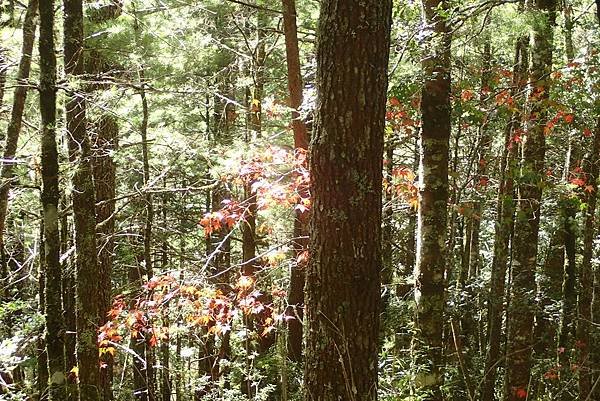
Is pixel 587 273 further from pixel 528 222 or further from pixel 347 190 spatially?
pixel 347 190

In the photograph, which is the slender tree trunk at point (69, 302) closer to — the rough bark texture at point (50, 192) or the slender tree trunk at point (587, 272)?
the rough bark texture at point (50, 192)

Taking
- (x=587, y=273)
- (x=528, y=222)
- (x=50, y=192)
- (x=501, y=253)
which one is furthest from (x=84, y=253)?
(x=587, y=273)

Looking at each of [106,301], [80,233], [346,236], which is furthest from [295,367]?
[346,236]

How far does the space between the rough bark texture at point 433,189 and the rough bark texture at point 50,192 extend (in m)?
3.78

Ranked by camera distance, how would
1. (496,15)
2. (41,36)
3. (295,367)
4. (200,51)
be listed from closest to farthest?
(41,36) → (496,15) → (295,367) → (200,51)

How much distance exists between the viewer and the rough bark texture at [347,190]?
3055 mm

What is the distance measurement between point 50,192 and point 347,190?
3.69 metres

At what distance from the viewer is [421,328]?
5391 millimetres

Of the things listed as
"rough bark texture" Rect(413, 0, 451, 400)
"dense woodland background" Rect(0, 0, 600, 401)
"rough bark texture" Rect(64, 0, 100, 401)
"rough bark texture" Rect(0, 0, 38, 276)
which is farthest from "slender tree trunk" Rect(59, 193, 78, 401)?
"rough bark texture" Rect(413, 0, 451, 400)

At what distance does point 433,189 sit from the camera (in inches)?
219

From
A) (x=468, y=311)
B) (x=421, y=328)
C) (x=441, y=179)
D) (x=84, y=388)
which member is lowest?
(x=468, y=311)

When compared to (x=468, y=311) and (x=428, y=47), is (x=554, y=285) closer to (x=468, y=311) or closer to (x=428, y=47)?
(x=468, y=311)

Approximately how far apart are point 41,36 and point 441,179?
441 cm

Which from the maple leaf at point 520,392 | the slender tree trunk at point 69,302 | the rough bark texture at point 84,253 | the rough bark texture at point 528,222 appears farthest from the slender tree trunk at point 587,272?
the slender tree trunk at point 69,302
